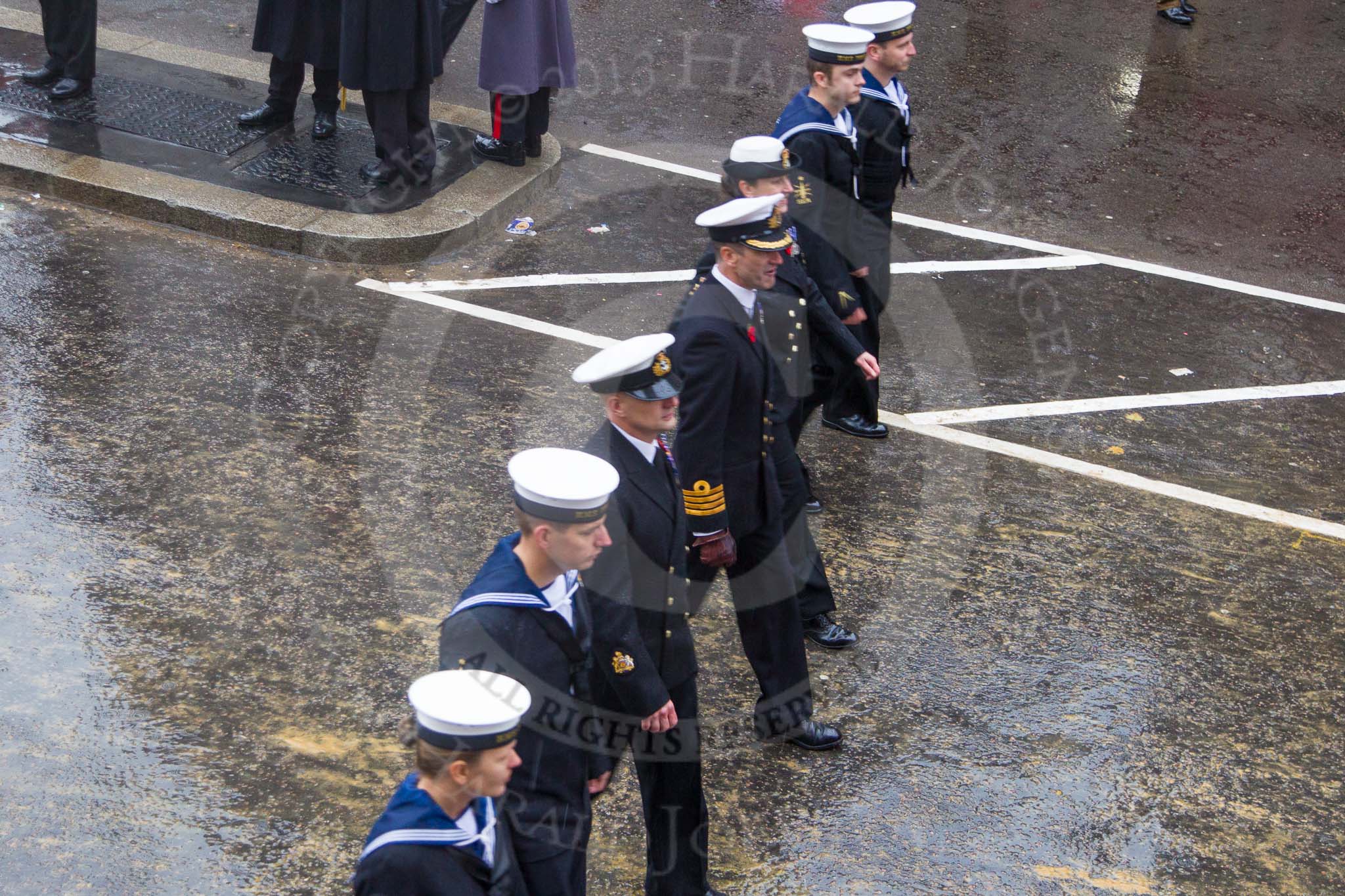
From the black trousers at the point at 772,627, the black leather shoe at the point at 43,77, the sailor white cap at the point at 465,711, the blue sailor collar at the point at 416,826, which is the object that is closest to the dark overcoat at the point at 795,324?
the black trousers at the point at 772,627

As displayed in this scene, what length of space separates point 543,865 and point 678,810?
2.73 feet

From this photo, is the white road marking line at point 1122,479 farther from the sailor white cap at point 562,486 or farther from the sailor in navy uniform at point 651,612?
the sailor white cap at point 562,486

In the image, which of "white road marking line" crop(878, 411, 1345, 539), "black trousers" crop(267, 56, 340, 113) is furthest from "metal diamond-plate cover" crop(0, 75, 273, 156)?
"white road marking line" crop(878, 411, 1345, 539)

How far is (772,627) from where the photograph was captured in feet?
14.9

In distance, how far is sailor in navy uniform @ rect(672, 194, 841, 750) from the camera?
4270mm

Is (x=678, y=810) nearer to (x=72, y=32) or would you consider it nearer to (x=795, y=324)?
(x=795, y=324)

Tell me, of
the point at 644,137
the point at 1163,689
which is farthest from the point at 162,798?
the point at 644,137

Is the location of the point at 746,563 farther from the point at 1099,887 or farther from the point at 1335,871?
the point at 1335,871

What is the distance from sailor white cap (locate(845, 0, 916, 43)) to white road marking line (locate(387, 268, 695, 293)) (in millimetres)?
1844

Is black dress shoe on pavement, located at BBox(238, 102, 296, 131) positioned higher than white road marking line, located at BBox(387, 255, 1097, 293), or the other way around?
black dress shoe on pavement, located at BBox(238, 102, 296, 131)

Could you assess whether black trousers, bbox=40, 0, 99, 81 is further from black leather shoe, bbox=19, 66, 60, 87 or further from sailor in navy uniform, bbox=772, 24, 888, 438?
sailor in navy uniform, bbox=772, 24, 888, 438

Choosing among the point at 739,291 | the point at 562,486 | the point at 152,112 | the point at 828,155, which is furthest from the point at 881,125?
the point at 152,112

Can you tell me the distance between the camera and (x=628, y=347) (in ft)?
12.1

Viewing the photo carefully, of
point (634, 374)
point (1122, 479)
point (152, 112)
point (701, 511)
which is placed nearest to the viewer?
point (634, 374)
